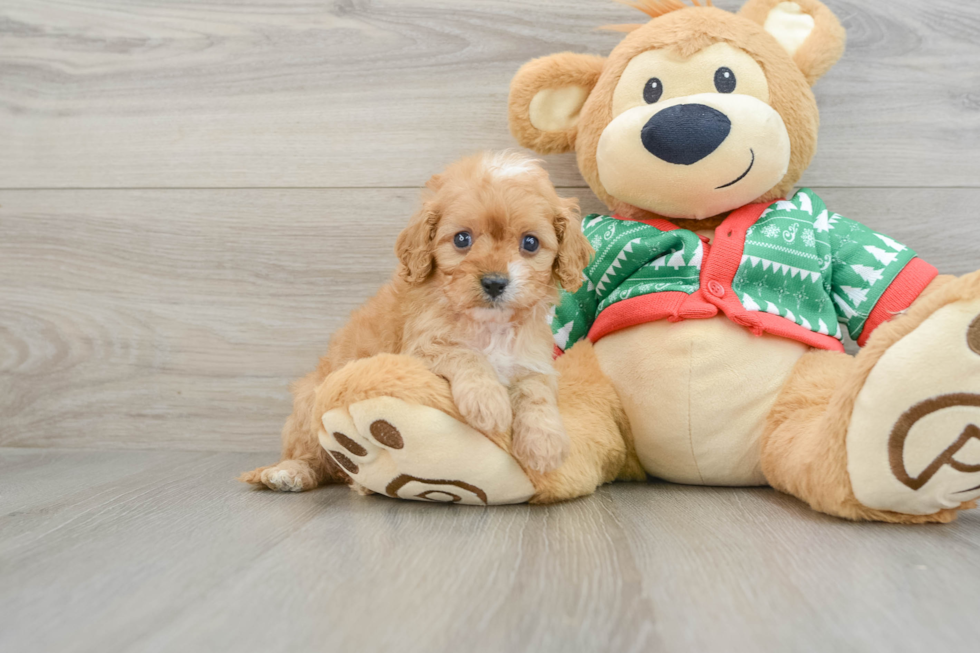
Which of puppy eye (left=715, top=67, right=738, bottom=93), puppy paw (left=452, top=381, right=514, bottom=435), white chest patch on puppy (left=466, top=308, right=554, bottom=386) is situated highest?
puppy eye (left=715, top=67, right=738, bottom=93)

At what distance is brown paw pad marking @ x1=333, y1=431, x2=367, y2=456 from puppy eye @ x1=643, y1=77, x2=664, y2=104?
0.86 meters

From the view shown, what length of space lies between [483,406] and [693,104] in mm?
701

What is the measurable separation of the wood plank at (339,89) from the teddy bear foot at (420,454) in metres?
0.84

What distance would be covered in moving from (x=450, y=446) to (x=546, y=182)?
0.49 m

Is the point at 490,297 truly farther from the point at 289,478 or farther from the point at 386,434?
the point at 289,478

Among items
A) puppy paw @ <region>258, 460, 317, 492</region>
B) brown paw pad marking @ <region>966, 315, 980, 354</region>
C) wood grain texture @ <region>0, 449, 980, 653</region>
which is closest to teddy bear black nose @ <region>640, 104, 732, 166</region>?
brown paw pad marking @ <region>966, 315, 980, 354</region>

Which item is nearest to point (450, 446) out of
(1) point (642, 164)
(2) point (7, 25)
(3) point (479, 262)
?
(3) point (479, 262)

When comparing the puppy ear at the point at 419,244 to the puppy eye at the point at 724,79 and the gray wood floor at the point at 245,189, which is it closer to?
the gray wood floor at the point at 245,189

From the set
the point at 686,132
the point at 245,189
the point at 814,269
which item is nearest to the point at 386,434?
the point at 686,132

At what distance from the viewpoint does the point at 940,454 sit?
100 centimetres

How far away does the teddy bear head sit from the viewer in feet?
4.34

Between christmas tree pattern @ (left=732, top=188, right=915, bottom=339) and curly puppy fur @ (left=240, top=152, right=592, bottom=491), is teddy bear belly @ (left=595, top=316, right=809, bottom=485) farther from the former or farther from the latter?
curly puppy fur @ (left=240, top=152, right=592, bottom=491)

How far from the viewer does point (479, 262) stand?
113cm

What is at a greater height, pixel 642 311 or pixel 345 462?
pixel 642 311
